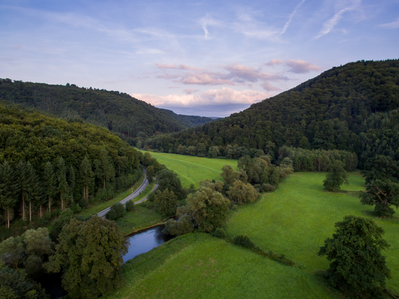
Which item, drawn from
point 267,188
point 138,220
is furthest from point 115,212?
point 267,188

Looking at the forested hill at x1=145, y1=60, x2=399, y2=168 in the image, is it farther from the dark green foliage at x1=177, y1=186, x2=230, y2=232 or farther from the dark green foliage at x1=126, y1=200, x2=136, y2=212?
the dark green foliage at x1=126, y1=200, x2=136, y2=212

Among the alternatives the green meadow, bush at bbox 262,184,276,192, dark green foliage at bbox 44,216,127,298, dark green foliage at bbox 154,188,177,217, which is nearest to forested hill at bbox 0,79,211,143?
bush at bbox 262,184,276,192

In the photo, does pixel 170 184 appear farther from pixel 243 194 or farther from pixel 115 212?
pixel 243 194

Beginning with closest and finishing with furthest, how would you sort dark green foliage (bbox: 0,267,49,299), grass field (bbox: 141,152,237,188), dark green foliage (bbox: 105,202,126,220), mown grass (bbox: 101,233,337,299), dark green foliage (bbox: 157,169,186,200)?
dark green foliage (bbox: 0,267,49,299) → mown grass (bbox: 101,233,337,299) → dark green foliage (bbox: 105,202,126,220) → dark green foliage (bbox: 157,169,186,200) → grass field (bbox: 141,152,237,188)

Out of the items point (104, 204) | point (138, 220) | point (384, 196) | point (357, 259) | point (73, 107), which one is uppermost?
point (73, 107)

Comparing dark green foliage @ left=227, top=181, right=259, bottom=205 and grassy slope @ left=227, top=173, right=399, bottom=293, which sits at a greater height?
dark green foliage @ left=227, top=181, right=259, bottom=205
